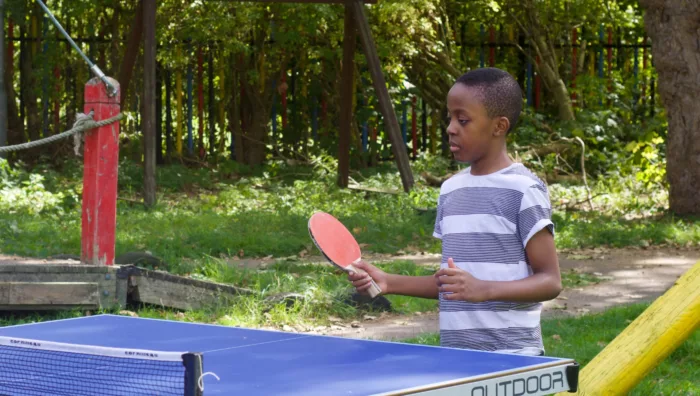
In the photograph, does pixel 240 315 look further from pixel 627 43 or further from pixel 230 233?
pixel 627 43

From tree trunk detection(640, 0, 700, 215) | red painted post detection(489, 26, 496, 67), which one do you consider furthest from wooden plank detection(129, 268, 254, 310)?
red painted post detection(489, 26, 496, 67)

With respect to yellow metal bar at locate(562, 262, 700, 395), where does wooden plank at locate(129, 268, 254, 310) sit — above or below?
below

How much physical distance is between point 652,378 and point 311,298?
2.41 meters

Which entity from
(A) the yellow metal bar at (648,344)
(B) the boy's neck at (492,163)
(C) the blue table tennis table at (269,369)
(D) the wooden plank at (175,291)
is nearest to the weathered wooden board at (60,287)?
(D) the wooden plank at (175,291)

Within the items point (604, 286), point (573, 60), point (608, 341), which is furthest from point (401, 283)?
point (573, 60)

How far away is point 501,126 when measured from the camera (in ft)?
9.95

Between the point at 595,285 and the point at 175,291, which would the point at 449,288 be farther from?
→ the point at 595,285

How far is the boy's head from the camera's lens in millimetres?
3012

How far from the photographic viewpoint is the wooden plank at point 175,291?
660 cm

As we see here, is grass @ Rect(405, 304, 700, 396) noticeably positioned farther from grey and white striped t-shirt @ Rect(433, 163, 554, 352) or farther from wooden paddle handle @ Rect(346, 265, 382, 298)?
wooden paddle handle @ Rect(346, 265, 382, 298)

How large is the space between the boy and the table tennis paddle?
55 millimetres

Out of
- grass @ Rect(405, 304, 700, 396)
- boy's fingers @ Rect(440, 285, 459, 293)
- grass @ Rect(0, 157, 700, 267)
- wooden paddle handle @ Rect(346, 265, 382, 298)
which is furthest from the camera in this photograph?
grass @ Rect(0, 157, 700, 267)

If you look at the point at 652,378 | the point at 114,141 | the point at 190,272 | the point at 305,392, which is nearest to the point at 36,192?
the point at 190,272

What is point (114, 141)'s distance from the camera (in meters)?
6.68
